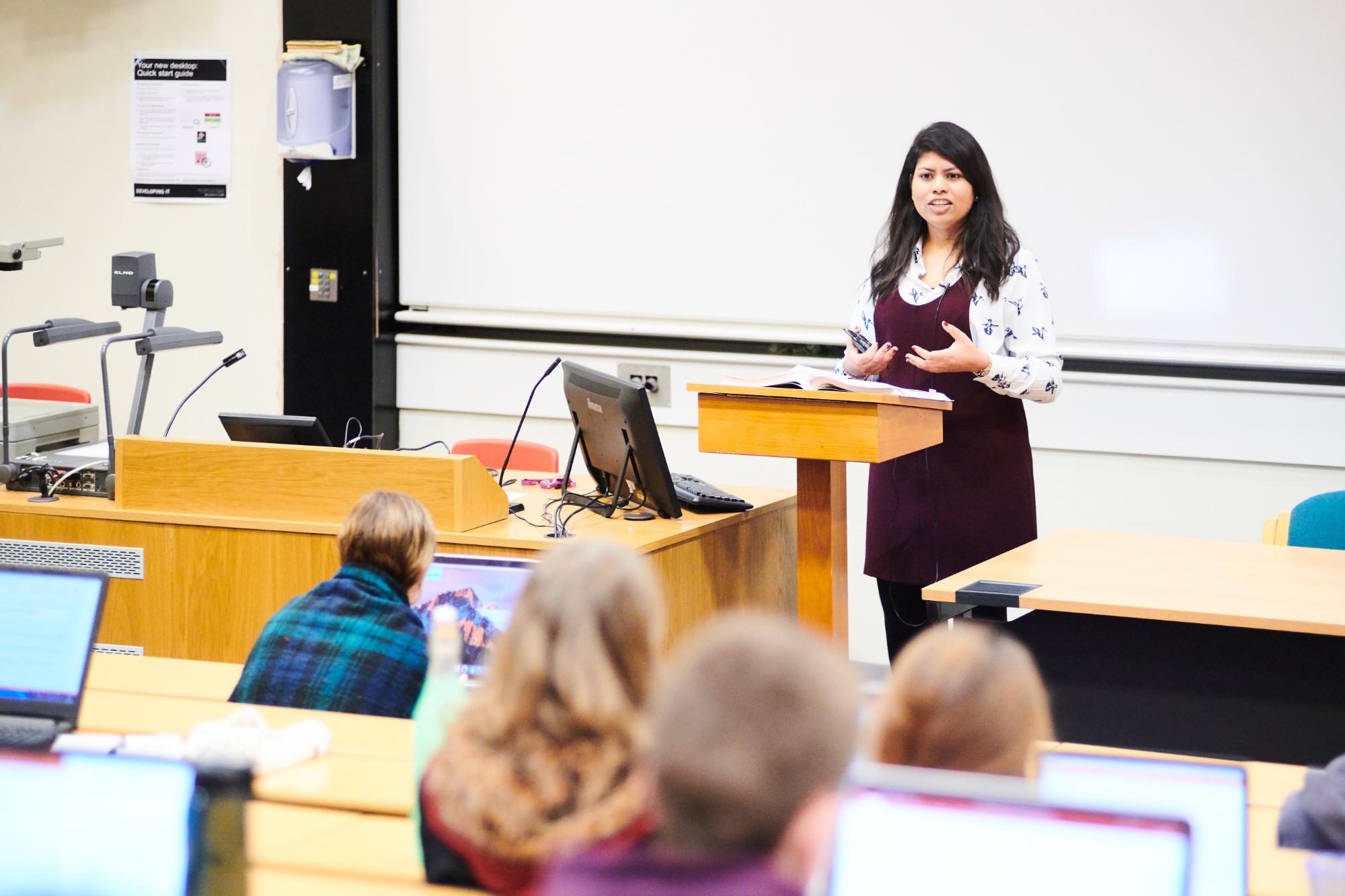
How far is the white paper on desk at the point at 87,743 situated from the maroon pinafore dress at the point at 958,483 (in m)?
2.08

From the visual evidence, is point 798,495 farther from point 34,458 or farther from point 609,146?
point 609,146

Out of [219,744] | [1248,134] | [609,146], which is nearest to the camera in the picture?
[219,744]

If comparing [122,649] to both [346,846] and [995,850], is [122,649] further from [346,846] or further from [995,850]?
[995,850]

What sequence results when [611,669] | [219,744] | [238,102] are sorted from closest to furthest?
[611,669] < [219,744] < [238,102]

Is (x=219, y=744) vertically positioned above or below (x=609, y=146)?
below

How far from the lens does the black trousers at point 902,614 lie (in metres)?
3.53

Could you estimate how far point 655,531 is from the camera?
321cm

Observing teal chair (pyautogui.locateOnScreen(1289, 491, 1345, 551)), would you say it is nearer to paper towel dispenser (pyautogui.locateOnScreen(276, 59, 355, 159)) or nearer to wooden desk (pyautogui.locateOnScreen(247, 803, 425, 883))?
wooden desk (pyautogui.locateOnScreen(247, 803, 425, 883))

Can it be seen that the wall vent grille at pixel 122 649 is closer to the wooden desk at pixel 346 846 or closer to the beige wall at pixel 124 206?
the wooden desk at pixel 346 846

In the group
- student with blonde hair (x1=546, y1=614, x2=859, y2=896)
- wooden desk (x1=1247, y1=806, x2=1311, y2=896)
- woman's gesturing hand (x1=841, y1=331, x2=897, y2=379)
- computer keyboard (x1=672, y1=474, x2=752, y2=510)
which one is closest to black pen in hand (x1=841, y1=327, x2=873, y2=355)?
woman's gesturing hand (x1=841, y1=331, x2=897, y2=379)

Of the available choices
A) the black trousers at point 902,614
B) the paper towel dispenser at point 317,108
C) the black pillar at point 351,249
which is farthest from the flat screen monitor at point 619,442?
the paper towel dispenser at point 317,108

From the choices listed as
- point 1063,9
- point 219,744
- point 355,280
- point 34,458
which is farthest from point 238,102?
point 219,744

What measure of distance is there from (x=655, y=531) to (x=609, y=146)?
2383 mm

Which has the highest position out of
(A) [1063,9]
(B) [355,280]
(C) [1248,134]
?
(A) [1063,9]
